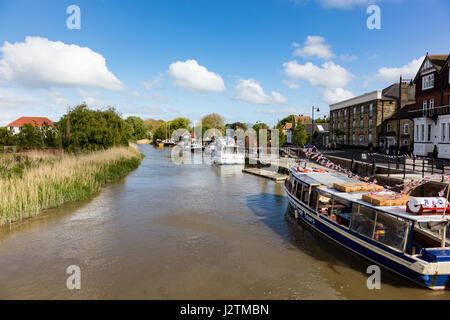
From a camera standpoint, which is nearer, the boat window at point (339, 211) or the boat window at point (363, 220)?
the boat window at point (363, 220)

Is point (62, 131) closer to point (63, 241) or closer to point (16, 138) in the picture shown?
point (16, 138)

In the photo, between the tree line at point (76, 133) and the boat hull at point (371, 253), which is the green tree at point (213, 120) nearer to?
the tree line at point (76, 133)

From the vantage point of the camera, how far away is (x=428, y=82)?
35719 mm

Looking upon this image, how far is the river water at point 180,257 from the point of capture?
9359 millimetres

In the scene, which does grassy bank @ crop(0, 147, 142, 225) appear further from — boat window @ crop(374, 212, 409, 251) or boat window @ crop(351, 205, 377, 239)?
boat window @ crop(374, 212, 409, 251)

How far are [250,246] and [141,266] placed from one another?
4531 mm

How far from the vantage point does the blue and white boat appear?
8.77 metres

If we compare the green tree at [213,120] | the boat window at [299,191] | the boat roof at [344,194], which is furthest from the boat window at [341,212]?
the green tree at [213,120]

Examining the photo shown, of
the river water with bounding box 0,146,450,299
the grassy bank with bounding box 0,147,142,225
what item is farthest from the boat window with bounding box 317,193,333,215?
the grassy bank with bounding box 0,147,142,225

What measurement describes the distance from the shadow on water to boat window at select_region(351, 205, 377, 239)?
1181 millimetres

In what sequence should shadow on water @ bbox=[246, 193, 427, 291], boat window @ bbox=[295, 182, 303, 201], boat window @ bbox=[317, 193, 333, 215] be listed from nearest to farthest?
shadow on water @ bbox=[246, 193, 427, 291] → boat window @ bbox=[317, 193, 333, 215] → boat window @ bbox=[295, 182, 303, 201]

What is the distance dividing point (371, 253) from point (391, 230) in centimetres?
112

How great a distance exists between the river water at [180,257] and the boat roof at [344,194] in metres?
2.14

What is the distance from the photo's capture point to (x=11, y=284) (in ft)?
31.8
